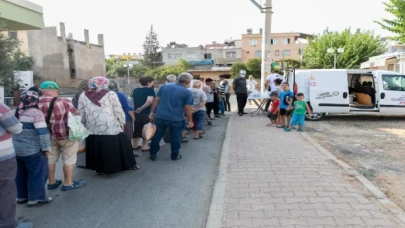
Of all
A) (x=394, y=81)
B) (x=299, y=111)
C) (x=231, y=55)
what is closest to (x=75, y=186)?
(x=299, y=111)

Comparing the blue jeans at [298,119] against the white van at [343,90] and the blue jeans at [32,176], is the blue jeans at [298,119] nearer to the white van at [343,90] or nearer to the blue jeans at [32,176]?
the white van at [343,90]

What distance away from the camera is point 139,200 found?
4.32 metres

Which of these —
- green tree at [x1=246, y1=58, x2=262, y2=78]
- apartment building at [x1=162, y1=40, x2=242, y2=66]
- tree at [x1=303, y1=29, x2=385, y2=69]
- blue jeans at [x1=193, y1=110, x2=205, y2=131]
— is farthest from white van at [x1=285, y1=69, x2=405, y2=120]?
apartment building at [x1=162, y1=40, x2=242, y2=66]

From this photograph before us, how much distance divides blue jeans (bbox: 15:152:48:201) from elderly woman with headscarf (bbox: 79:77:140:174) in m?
1.03

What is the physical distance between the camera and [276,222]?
3488 millimetres

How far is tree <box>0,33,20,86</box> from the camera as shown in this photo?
9.27m

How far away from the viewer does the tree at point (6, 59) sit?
927 centimetres

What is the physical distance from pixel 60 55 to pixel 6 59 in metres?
36.1

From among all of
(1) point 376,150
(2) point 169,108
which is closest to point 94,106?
(2) point 169,108

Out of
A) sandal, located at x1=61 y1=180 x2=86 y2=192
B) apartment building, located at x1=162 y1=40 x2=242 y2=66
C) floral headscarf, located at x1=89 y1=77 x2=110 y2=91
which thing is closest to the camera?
sandal, located at x1=61 y1=180 x2=86 y2=192

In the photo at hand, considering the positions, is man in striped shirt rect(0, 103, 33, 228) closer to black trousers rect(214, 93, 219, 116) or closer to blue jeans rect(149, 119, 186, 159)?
blue jeans rect(149, 119, 186, 159)

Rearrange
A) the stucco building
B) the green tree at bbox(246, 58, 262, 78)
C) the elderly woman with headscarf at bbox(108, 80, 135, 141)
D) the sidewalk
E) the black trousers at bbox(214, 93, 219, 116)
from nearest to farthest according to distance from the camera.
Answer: the sidewalk
the elderly woman with headscarf at bbox(108, 80, 135, 141)
the black trousers at bbox(214, 93, 219, 116)
the stucco building
the green tree at bbox(246, 58, 262, 78)

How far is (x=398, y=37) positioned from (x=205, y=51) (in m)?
65.1

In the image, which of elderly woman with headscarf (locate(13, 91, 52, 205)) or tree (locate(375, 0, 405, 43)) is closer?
elderly woman with headscarf (locate(13, 91, 52, 205))
